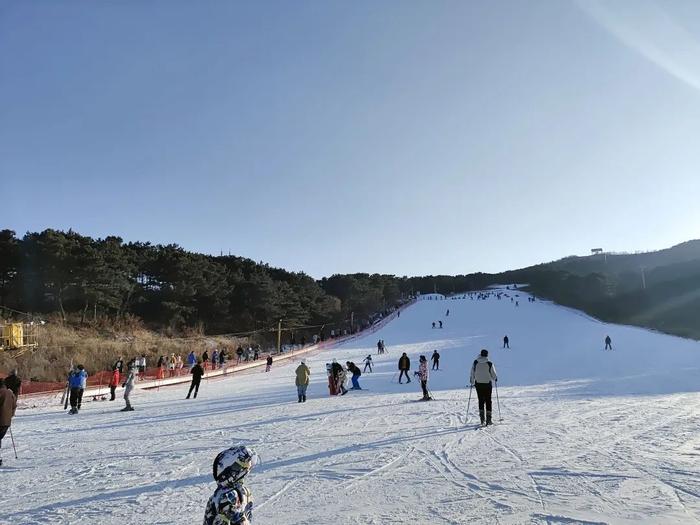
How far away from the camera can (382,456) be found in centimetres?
783

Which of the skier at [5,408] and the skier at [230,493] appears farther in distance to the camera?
the skier at [5,408]

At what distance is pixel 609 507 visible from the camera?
17.4ft

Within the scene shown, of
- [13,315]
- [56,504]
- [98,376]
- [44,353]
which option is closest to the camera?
[56,504]

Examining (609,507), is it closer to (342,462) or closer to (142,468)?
(342,462)

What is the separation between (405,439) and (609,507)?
4.25 m

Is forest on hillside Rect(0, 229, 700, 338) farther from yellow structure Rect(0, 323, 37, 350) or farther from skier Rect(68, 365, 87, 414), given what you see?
skier Rect(68, 365, 87, 414)

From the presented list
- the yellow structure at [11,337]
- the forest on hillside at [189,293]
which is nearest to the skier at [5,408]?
the yellow structure at [11,337]

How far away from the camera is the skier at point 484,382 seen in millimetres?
10227

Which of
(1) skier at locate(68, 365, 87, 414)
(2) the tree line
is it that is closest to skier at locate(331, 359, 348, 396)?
(1) skier at locate(68, 365, 87, 414)

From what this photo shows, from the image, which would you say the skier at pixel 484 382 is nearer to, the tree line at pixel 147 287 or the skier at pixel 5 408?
the skier at pixel 5 408

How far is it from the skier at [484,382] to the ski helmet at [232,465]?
8.01 meters

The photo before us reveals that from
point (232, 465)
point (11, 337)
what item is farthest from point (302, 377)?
point (11, 337)

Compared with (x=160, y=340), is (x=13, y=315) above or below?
above

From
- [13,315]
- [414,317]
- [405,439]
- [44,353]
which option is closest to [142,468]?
[405,439]
